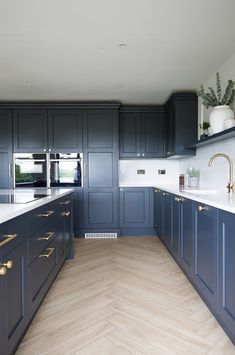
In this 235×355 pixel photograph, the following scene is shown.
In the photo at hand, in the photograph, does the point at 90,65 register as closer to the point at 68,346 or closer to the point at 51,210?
the point at 51,210

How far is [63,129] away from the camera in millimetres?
4449

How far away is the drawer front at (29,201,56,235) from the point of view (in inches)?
67.4

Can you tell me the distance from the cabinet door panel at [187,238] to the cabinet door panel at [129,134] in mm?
2292

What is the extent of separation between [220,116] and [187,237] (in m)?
1.21

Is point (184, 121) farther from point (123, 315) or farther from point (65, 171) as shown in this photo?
point (123, 315)

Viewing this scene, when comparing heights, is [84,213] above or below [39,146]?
below

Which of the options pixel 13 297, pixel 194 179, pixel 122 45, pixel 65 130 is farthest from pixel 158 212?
pixel 13 297

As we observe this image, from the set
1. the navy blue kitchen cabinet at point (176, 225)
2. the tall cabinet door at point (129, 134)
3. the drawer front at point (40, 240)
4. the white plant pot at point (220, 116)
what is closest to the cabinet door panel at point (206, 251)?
the navy blue kitchen cabinet at point (176, 225)

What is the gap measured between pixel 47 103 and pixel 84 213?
1.91m

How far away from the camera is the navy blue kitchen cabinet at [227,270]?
1487 mm

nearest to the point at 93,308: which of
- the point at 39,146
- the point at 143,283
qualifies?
the point at 143,283

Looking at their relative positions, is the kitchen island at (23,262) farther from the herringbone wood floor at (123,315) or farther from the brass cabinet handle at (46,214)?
the herringbone wood floor at (123,315)

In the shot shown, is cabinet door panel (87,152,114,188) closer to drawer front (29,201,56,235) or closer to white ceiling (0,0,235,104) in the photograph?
white ceiling (0,0,235,104)

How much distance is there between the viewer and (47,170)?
175 inches
